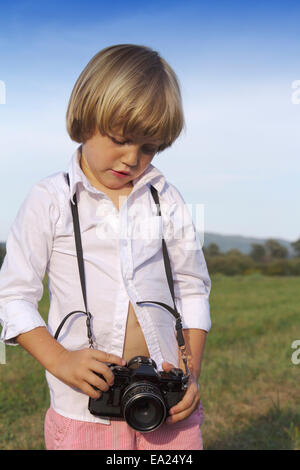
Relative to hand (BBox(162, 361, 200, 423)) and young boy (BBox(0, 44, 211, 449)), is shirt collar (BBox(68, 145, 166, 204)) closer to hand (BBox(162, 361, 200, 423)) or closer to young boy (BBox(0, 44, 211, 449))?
young boy (BBox(0, 44, 211, 449))

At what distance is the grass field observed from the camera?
4109mm

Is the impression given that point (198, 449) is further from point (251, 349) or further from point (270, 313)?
point (270, 313)

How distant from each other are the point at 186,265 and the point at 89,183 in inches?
21.6

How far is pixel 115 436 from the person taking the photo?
206 cm

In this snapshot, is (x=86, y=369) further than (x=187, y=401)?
No

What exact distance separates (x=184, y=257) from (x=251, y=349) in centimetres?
503

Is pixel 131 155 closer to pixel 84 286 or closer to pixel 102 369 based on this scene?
pixel 84 286

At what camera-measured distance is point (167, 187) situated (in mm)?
2375

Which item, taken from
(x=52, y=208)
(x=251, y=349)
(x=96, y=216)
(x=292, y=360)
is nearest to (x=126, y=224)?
(x=96, y=216)

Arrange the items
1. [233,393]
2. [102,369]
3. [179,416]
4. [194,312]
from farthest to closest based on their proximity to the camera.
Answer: [233,393] → [194,312] → [179,416] → [102,369]

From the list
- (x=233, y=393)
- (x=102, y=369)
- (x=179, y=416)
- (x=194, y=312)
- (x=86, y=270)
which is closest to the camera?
(x=102, y=369)

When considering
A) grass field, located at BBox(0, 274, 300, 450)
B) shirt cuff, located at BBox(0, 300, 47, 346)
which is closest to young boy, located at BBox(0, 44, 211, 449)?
shirt cuff, located at BBox(0, 300, 47, 346)

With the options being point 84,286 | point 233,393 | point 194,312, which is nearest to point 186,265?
point 194,312

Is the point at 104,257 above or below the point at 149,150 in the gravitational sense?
below
